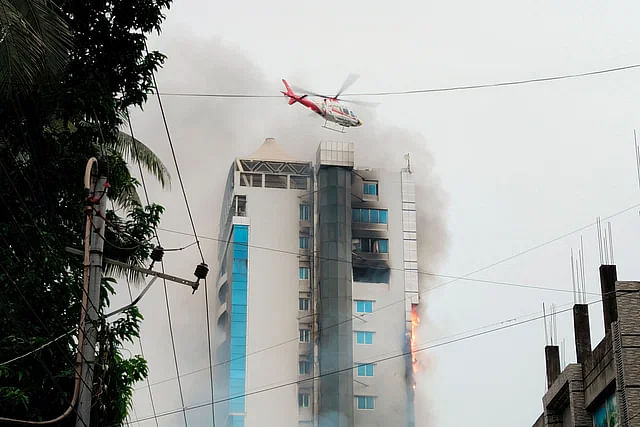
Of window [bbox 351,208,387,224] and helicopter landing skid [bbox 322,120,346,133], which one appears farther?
helicopter landing skid [bbox 322,120,346,133]

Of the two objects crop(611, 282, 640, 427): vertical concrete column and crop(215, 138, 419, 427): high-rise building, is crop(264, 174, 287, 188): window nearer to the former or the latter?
crop(215, 138, 419, 427): high-rise building

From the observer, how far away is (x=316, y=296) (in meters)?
103

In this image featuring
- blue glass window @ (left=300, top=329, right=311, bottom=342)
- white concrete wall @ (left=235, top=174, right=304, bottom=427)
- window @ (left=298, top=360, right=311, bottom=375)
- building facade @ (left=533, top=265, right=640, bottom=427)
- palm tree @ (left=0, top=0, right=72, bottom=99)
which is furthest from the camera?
blue glass window @ (left=300, top=329, right=311, bottom=342)

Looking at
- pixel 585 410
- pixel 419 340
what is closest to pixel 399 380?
pixel 419 340

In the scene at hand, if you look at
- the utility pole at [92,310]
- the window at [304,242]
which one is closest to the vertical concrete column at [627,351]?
the utility pole at [92,310]

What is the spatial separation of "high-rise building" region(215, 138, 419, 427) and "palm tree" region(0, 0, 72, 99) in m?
79.8

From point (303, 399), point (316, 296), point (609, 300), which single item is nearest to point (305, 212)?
point (316, 296)

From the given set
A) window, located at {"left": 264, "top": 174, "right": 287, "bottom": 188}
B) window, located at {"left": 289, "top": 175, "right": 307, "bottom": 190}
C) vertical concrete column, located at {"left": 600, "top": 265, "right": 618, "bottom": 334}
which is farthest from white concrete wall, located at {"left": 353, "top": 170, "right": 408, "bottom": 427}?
vertical concrete column, located at {"left": 600, "top": 265, "right": 618, "bottom": 334}

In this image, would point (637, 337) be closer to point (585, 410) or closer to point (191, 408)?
point (585, 410)

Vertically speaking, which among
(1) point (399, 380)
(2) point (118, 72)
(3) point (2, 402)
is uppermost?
(1) point (399, 380)

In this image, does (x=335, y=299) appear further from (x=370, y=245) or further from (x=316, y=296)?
(x=370, y=245)

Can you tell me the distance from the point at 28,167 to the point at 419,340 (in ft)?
281

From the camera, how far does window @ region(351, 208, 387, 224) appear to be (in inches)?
4156

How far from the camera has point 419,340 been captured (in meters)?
107
